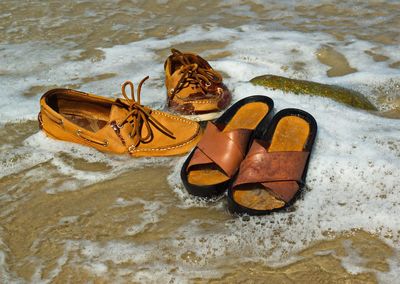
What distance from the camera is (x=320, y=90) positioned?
3867 millimetres

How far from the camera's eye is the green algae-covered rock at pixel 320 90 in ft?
12.5

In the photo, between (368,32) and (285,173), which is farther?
(368,32)

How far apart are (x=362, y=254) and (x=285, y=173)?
1.85 ft

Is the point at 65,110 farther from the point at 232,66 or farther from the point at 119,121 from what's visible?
the point at 232,66

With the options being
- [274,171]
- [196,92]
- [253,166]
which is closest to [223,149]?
[253,166]

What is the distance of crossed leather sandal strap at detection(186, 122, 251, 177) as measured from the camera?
2691 mm

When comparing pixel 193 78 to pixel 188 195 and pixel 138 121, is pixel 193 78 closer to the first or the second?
A: pixel 138 121

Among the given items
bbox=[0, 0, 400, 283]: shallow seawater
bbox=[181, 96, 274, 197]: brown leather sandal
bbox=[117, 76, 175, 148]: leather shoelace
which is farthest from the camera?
bbox=[117, 76, 175, 148]: leather shoelace

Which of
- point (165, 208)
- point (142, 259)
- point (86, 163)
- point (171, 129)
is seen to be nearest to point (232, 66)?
point (171, 129)

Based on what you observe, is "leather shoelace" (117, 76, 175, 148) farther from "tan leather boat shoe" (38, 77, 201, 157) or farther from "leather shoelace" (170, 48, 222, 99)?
"leather shoelace" (170, 48, 222, 99)

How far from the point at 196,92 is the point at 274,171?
1.26 m

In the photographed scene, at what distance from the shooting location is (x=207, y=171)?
2.82m

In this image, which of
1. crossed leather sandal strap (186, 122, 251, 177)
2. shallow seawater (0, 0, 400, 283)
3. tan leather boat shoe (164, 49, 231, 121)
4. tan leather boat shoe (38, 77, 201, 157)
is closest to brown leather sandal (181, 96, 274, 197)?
crossed leather sandal strap (186, 122, 251, 177)

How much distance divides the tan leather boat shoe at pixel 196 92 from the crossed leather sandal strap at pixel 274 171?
0.98m
